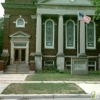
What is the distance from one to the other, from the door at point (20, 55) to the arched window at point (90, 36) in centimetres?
898

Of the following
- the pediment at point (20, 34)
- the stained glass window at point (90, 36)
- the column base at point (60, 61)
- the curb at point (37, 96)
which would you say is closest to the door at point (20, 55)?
the pediment at point (20, 34)

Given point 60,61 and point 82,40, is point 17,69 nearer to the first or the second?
point 60,61

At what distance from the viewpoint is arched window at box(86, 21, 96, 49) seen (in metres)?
26.9

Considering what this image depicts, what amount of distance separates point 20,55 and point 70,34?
7.57 meters

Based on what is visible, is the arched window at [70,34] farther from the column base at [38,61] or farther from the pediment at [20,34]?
the pediment at [20,34]

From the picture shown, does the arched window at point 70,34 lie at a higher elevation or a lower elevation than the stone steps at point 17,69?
higher

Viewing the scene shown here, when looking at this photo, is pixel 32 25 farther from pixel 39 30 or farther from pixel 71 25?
pixel 71 25

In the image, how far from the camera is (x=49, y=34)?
26547 mm

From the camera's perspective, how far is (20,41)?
26516 mm

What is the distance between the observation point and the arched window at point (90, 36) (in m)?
26.9

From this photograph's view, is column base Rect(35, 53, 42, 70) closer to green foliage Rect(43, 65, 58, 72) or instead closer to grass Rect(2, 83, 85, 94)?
green foliage Rect(43, 65, 58, 72)

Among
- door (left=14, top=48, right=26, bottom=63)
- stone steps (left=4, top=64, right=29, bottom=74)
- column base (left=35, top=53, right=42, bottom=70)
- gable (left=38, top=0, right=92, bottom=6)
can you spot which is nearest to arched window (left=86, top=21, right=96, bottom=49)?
gable (left=38, top=0, right=92, bottom=6)

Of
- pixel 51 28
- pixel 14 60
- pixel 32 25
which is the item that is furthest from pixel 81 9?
pixel 14 60

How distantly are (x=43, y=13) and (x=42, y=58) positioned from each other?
19.7ft
